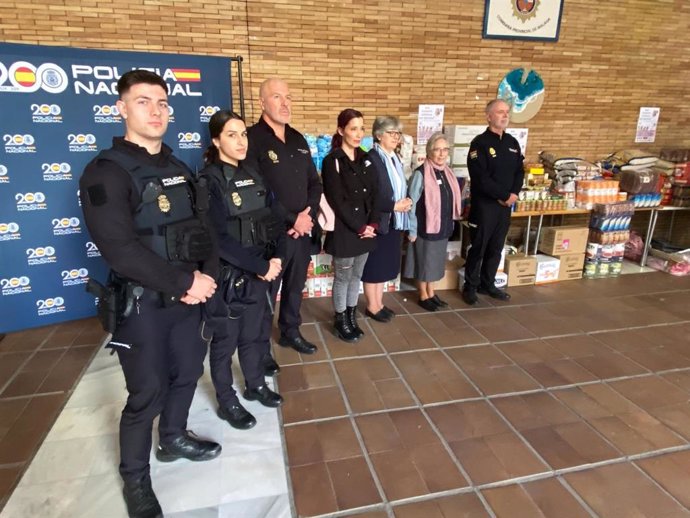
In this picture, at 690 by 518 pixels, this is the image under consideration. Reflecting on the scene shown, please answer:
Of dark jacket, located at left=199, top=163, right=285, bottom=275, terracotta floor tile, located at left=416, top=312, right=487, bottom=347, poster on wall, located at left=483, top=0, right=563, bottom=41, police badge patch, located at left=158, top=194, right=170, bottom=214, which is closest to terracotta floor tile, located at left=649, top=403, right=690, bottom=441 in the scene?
terracotta floor tile, located at left=416, top=312, right=487, bottom=347

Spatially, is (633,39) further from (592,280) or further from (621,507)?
(621,507)

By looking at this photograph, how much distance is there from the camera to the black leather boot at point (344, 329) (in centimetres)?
342

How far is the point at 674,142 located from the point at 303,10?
5072 mm

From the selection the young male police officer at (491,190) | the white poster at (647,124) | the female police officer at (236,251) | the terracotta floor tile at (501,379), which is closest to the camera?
the female police officer at (236,251)

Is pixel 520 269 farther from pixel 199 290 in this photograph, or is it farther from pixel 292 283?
pixel 199 290

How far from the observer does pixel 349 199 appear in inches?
122

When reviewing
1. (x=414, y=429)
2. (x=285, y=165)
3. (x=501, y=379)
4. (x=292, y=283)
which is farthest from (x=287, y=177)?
(x=501, y=379)

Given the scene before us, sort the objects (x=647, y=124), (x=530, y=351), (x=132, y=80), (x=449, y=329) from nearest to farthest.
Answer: (x=132, y=80), (x=530, y=351), (x=449, y=329), (x=647, y=124)

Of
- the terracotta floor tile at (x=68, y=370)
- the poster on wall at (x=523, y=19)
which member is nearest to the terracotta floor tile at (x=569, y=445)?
the terracotta floor tile at (x=68, y=370)

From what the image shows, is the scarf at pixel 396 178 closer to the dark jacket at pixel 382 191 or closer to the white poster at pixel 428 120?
the dark jacket at pixel 382 191

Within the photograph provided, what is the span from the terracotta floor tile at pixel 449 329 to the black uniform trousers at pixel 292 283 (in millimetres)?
1122

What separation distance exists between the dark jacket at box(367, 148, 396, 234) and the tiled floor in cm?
92

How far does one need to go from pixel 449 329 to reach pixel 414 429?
4.38ft

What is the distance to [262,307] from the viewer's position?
2471 millimetres
